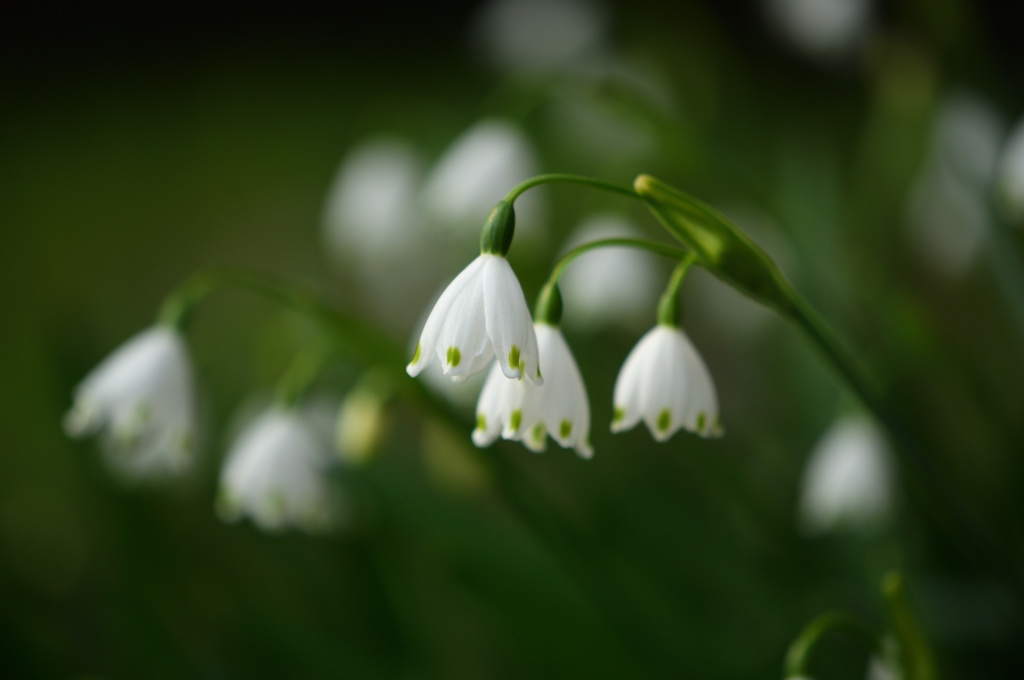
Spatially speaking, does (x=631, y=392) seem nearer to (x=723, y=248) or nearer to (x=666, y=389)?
(x=666, y=389)

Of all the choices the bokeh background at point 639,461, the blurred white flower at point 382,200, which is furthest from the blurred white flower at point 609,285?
the blurred white flower at point 382,200

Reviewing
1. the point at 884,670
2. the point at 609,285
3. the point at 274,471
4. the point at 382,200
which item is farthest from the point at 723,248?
the point at 382,200

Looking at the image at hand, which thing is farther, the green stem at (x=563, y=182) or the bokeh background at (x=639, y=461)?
the bokeh background at (x=639, y=461)

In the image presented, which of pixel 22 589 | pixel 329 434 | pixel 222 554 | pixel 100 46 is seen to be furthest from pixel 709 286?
pixel 100 46

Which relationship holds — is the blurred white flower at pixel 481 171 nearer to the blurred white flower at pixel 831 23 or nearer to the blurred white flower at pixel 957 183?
the blurred white flower at pixel 957 183

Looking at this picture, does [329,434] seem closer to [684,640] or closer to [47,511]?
[684,640]

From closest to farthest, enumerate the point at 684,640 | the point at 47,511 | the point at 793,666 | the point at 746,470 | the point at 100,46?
the point at 793,666 < the point at 684,640 < the point at 746,470 < the point at 47,511 < the point at 100,46
